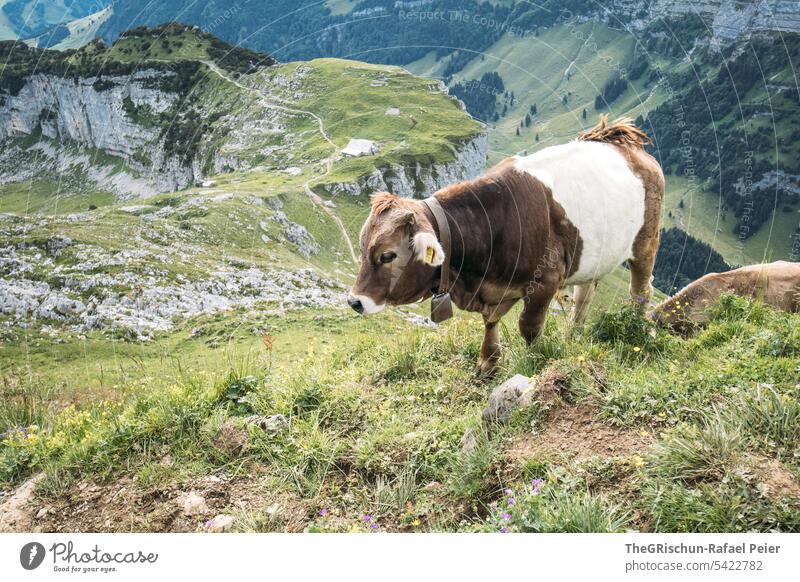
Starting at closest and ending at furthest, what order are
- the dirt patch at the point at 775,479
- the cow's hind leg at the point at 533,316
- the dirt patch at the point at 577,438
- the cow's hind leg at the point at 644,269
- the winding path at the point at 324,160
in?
the dirt patch at the point at 775,479 < the dirt patch at the point at 577,438 < the cow's hind leg at the point at 533,316 < the cow's hind leg at the point at 644,269 < the winding path at the point at 324,160

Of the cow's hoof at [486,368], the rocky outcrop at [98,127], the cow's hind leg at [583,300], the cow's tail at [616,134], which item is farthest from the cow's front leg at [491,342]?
the rocky outcrop at [98,127]

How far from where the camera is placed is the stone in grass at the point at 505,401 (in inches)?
245

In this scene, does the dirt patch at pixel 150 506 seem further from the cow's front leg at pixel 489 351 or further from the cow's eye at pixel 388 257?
the cow's front leg at pixel 489 351

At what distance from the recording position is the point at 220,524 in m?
5.61

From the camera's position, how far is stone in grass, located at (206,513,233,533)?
18.2ft

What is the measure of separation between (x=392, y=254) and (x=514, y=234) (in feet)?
5.85

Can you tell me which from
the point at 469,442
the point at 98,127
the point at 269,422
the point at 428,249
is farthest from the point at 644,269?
the point at 98,127

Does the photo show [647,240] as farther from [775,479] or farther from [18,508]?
[18,508]

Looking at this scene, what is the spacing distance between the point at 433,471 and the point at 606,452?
1.73 metres

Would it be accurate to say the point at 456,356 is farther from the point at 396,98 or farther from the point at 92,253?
the point at 396,98

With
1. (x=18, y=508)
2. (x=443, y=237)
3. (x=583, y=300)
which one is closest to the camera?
(x=18, y=508)

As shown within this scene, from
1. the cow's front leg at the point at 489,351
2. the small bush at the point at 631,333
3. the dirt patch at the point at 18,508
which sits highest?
the small bush at the point at 631,333

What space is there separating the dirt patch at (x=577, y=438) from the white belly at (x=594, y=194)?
2.87 m

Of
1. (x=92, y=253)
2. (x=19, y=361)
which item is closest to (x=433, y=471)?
(x=19, y=361)
